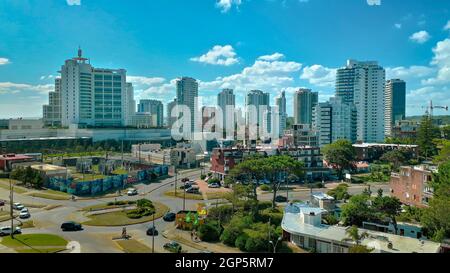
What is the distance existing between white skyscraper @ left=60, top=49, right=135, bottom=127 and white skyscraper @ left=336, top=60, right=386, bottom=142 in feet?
62.9

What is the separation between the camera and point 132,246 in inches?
241

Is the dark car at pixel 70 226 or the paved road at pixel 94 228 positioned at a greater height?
the dark car at pixel 70 226

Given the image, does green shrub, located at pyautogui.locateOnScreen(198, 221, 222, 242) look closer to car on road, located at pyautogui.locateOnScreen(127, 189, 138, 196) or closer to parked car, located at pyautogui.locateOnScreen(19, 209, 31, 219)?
parked car, located at pyautogui.locateOnScreen(19, 209, 31, 219)

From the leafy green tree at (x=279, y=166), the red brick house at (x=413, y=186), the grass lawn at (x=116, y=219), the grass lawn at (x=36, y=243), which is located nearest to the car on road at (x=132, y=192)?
the grass lawn at (x=116, y=219)

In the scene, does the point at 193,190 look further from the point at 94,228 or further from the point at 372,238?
the point at 372,238

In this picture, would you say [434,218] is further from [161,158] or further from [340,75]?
[340,75]

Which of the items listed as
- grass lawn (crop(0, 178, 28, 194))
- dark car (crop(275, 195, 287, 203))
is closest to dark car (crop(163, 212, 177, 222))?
dark car (crop(275, 195, 287, 203))

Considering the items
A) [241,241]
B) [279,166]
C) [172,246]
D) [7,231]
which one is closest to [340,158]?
[279,166]

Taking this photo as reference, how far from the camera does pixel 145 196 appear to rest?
440 inches

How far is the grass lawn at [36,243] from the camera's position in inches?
222

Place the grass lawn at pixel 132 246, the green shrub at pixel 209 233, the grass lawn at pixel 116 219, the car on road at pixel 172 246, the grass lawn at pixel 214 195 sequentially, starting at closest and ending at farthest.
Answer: the grass lawn at pixel 132 246 < the car on road at pixel 172 246 < the green shrub at pixel 209 233 < the grass lawn at pixel 116 219 < the grass lawn at pixel 214 195

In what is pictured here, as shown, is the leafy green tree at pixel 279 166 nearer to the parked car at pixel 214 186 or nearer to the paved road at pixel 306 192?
the paved road at pixel 306 192

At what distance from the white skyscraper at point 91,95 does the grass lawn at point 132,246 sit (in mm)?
22760

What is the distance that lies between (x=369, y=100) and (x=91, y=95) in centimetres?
2232
